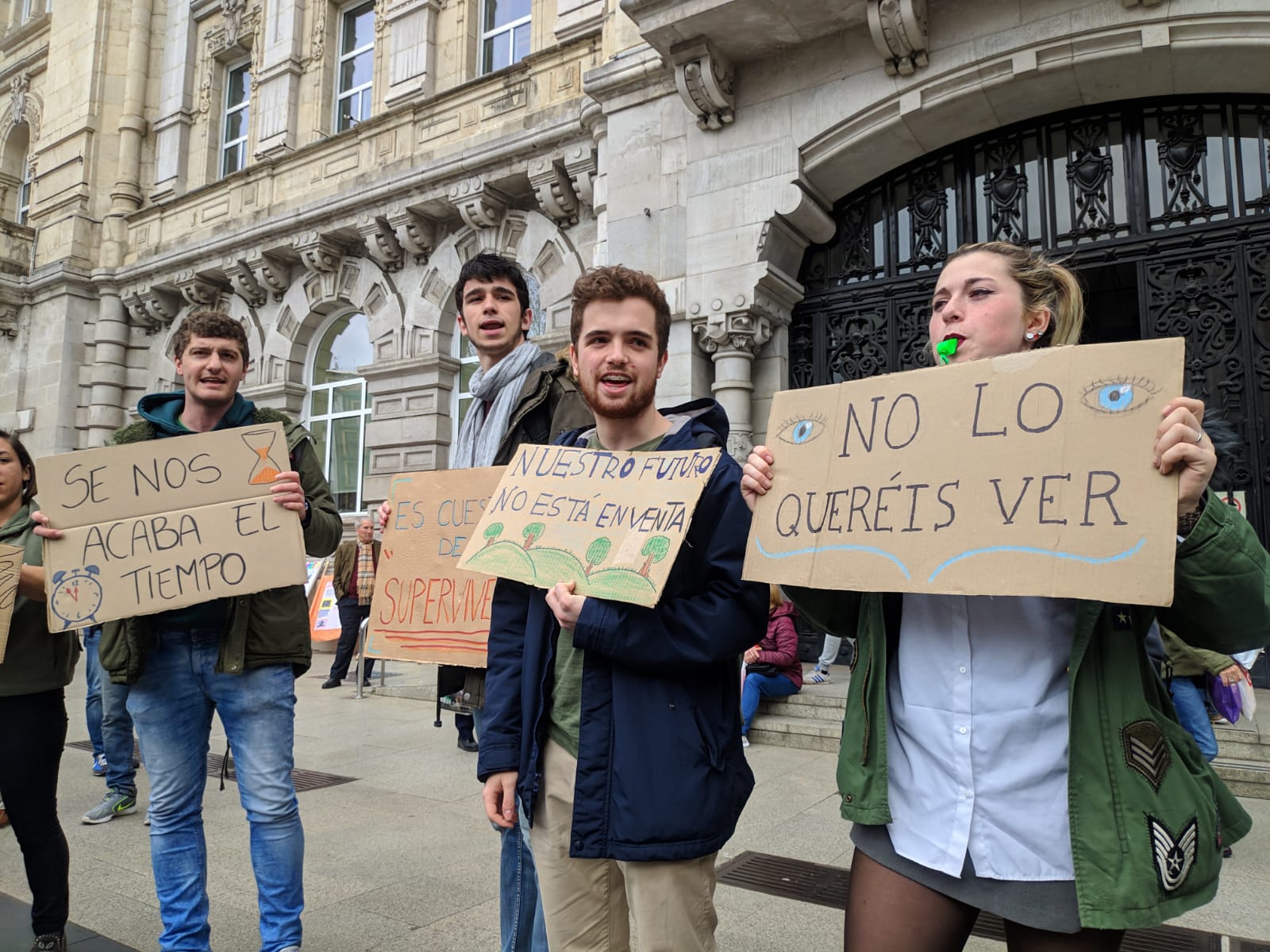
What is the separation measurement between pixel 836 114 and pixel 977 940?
6587 millimetres

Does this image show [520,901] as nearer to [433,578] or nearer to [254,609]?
[433,578]

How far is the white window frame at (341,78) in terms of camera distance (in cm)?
1385

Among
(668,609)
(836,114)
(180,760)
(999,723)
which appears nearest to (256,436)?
(180,760)

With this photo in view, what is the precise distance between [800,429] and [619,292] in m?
0.52

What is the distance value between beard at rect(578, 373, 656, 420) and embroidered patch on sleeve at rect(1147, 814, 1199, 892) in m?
1.23

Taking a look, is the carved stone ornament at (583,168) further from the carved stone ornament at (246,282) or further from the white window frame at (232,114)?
the white window frame at (232,114)

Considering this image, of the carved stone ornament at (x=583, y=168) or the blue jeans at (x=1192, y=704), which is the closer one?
the blue jeans at (x=1192, y=704)

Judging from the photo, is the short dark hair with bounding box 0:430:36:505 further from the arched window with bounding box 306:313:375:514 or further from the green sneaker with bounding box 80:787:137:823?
the arched window with bounding box 306:313:375:514

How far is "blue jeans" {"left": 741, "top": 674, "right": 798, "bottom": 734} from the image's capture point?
6.19 m

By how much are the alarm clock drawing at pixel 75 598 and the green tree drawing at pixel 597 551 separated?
1.76m

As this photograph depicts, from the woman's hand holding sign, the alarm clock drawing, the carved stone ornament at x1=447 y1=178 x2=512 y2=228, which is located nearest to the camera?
the woman's hand holding sign

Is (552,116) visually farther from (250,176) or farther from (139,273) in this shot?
(139,273)

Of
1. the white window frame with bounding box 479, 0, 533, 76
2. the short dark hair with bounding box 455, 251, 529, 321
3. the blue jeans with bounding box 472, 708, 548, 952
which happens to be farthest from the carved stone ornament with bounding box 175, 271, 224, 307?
the blue jeans with bounding box 472, 708, 548, 952

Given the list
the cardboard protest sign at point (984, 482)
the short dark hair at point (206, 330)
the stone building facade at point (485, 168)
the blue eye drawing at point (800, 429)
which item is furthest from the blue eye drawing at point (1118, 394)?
the stone building facade at point (485, 168)
